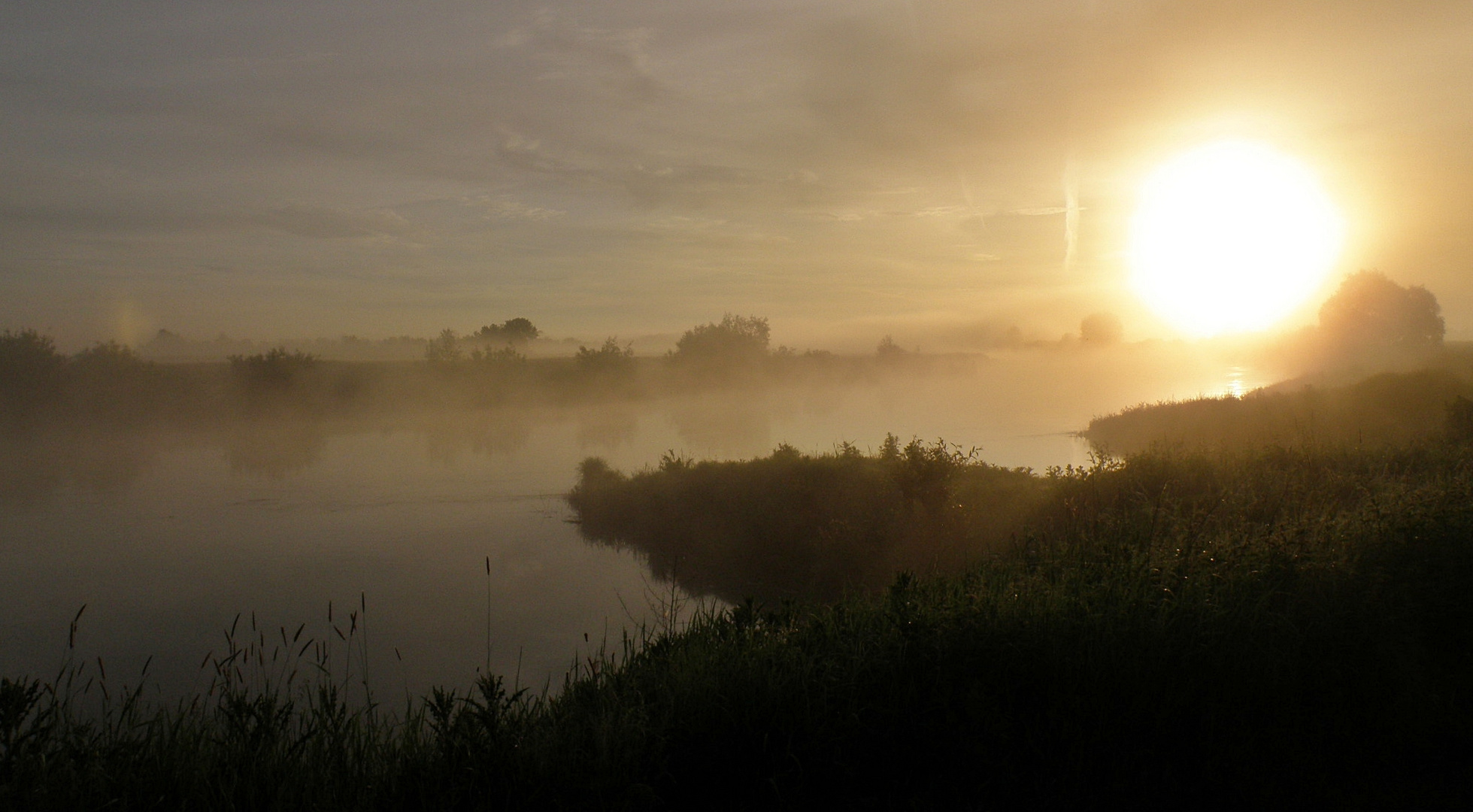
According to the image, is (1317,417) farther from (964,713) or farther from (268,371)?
(268,371)

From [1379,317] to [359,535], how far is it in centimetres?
5433

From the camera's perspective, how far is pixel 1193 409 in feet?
110

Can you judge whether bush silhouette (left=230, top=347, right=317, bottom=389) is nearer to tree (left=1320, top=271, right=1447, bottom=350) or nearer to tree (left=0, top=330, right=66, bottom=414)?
tree (left=0, top=330, right=66, bottom=414)

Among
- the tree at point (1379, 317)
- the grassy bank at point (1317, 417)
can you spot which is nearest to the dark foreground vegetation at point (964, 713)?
the grassy bank at point (1317, 417)

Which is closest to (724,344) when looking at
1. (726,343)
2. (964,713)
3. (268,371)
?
(726,343)

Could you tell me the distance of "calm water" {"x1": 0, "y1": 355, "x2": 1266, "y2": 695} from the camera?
13.4m

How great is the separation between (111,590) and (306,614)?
597 centimetres

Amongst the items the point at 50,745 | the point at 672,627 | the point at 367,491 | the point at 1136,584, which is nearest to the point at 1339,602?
the point at 1136,584

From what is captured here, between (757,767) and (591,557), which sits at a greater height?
(757,767)

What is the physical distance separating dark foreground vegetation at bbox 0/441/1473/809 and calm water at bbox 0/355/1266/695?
1.35 meters

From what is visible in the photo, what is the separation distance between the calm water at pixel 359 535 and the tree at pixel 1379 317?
6893 mm

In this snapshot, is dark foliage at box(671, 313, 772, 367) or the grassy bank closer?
the grassy bank

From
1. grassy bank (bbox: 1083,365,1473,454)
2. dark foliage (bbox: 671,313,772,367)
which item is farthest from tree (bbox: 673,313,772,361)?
grassy bank (bbox: 1083,365,1473,454)

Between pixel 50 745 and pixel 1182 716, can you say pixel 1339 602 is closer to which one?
pixel 1182 716
